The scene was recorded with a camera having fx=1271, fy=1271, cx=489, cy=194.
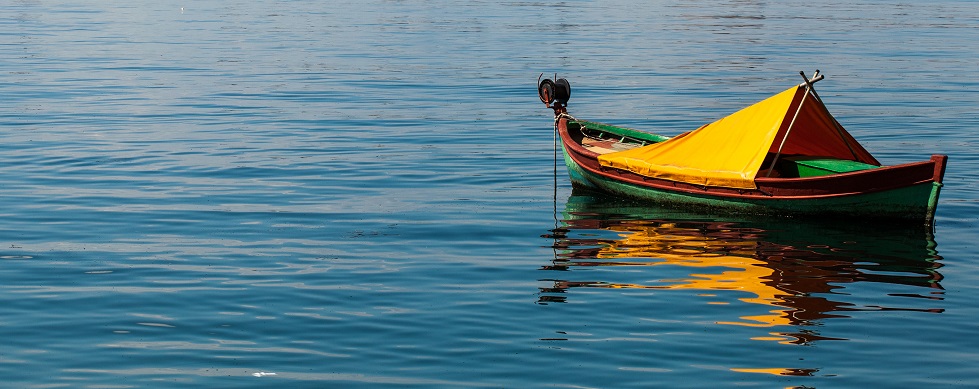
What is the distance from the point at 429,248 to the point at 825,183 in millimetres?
6876

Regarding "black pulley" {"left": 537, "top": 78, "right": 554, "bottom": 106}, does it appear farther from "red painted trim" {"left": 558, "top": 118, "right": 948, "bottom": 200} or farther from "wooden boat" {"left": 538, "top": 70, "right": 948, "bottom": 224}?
"red painted trim" {"left": 558, "top": 118, "right": 948, "bottom": 200}

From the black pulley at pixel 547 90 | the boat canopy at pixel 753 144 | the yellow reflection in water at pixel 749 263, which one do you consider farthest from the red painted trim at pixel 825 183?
the black pulley at pixel 547 90

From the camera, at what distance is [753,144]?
2266 cm

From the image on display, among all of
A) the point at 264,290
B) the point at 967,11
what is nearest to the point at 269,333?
the point at 264,290

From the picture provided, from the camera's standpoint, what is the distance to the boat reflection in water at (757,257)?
16906 millimetres

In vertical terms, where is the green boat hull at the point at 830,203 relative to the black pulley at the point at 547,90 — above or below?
below

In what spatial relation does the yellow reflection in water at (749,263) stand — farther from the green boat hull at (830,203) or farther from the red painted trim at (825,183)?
the red painted trim at (825,183)

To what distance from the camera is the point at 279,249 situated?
19.8 meters

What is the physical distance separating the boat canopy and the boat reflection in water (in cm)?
82

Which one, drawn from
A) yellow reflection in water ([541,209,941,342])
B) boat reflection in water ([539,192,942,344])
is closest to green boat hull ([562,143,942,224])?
boat reflection in water ([539,192,942,344])

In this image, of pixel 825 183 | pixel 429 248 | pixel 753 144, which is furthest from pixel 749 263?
pixel 429 248

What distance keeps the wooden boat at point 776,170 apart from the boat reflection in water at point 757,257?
360 millimetres

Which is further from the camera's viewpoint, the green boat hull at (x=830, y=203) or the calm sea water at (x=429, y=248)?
the green boat hull at (x=830, y=203)

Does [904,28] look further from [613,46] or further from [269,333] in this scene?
[269,333]
